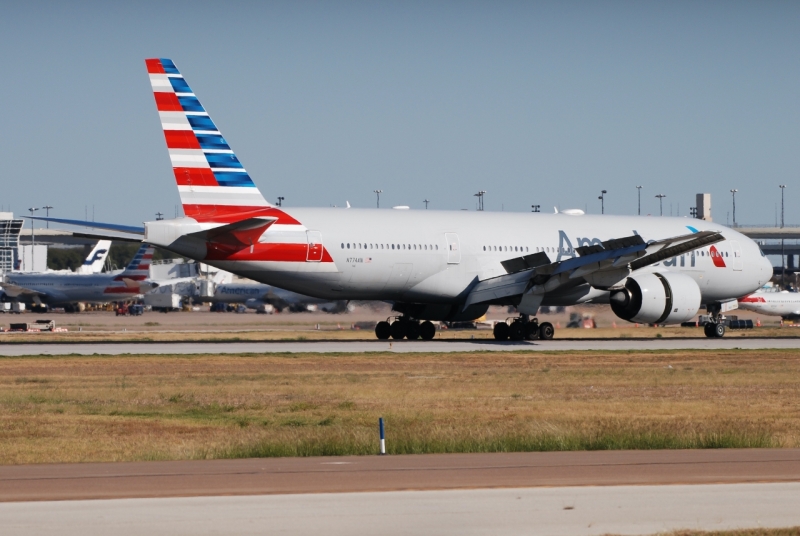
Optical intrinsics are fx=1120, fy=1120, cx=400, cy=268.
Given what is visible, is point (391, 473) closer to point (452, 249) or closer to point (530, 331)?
point (452, 249)

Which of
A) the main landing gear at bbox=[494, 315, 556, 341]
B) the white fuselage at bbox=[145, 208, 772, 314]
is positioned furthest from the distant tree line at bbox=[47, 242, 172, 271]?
the main landing gear at bbox=[494, 315, 556, 341]

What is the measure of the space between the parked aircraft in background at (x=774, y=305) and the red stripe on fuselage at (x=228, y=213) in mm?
45445

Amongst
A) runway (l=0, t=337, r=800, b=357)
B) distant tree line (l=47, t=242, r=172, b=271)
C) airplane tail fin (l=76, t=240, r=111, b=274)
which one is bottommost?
runway (l=0, t=337, r=800, b=357)

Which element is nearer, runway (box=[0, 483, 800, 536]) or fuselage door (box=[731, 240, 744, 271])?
runway (box=[0, 483, 800, 536])

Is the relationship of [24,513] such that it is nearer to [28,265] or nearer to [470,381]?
[470,381]

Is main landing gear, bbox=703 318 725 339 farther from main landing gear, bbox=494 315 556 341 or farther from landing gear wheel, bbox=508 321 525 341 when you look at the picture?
landing gear wheel, bbox=508 321 525 341

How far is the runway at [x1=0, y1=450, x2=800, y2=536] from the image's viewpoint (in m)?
10.8

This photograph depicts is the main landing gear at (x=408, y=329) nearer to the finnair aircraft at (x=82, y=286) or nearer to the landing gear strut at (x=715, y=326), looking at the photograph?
the landing gear strut at (x=715, y=326)

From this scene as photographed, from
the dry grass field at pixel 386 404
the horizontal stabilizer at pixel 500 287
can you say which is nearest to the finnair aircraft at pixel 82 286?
the horizontal stabilizer at pixel 500 287

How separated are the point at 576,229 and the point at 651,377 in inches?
650

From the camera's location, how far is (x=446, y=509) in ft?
37.6

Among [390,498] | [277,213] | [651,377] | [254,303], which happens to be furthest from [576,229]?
[254,303]

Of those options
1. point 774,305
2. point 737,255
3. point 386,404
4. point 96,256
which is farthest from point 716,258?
point 96,256

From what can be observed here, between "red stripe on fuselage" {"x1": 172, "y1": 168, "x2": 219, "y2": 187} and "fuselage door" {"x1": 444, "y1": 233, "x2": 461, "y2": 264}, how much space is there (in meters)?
9.08
